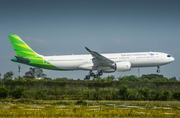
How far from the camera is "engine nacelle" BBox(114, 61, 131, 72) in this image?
58.2 m

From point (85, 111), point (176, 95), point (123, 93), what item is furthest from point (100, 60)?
point (85, 111)

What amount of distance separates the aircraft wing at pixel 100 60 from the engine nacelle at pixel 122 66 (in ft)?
3.24

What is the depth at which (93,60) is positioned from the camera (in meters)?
60.9

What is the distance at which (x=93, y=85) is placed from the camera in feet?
142

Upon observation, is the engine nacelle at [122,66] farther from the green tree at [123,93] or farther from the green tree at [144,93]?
the green tree at [123,93]

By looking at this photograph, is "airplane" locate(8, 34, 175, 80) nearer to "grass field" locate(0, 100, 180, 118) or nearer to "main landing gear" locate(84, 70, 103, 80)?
"main landing gear" locate(84, 70, 103, 80)

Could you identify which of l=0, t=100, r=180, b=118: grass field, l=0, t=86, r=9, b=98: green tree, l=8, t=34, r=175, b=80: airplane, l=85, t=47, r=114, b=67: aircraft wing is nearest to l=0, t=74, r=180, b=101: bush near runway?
l=0, t=86, r=9, b=98: green tree

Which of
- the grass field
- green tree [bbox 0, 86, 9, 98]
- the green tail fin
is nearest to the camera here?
the grass field

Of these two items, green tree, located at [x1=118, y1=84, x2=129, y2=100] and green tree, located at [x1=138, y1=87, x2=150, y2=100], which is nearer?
green tree, located at [x1=118, y1=84, x2=129, y2=100]

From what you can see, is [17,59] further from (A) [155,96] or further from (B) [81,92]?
(A) [155,96]

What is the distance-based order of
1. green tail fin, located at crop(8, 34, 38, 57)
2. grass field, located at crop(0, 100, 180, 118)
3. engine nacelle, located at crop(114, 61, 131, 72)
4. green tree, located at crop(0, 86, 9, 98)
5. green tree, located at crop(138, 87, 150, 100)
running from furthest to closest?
1. green tail fin, located at crop(8, 34, 38, 57)
2. engine nacelle, located at crop(114, 61, 131, 72)
3. green tree, located at crop(138, 87, 150, 100)
4. green tree, located at crop(0, 86, 9, 98)
5. grass field, located at crop(0, 100, 180, 118)

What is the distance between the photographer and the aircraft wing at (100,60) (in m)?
59.1

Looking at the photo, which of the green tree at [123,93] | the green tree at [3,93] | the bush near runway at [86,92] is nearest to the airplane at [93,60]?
the bush near runway at [86,92]

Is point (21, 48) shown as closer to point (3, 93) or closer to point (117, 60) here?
point (117, 60)
